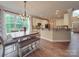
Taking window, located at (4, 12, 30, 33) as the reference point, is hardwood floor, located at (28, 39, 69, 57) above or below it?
below

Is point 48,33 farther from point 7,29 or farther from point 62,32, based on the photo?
point 7,29

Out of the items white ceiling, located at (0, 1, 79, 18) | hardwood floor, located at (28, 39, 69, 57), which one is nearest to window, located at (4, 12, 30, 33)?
white ceiling, located at (0, 1, 79, 18)

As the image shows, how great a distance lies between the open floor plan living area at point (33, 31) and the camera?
16.6 ft

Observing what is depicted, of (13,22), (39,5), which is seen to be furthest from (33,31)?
(39,5)

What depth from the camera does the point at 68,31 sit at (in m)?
8.79

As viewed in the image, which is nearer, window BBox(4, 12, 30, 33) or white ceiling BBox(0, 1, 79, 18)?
white ceiling BBox(0, 1, 79, 18)

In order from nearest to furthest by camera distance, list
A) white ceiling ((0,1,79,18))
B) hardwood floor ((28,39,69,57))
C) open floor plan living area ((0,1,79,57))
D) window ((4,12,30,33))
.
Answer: hardwood floor ((28,39,69,57)) → open floor plan living area ((0,1,79,57)) → white ceiling ((0,1,79,18)) → window ((4,12,30,33))

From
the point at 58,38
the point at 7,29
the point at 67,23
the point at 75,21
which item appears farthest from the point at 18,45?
the point at 75,21

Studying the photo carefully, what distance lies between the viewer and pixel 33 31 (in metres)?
7.86

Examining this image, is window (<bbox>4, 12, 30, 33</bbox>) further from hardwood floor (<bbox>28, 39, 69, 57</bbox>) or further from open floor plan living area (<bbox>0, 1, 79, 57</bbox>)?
hardwood floor (<bbox>28, 39, 69, 57</bbox>)

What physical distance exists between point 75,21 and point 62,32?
8.62 metres

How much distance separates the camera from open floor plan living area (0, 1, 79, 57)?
5059mm

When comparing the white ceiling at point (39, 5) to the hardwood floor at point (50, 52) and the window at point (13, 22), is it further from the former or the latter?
the hardwood floor at point (50, 52)

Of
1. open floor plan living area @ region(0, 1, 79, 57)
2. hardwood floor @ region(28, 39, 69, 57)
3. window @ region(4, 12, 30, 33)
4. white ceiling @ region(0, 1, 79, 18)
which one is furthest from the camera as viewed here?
window @ region(4, 12, 30, 33)
